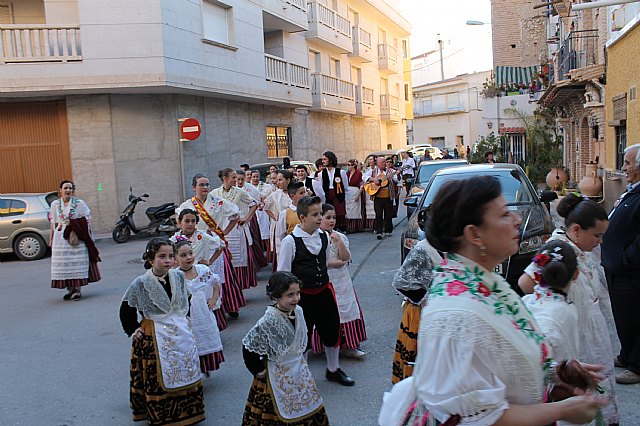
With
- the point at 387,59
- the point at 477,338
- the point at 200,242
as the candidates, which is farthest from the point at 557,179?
the point at 387,59

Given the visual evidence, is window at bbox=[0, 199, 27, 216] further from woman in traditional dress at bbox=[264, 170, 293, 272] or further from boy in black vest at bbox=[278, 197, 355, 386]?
boy in black vest at bbox=[278, 197, 355, 386]

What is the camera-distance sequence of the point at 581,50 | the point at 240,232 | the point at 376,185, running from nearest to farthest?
the point at 240,232, the point at 376,185, the point at 581,50

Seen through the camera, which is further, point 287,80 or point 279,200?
point 287,80

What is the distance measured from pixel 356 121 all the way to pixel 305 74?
1052 cm

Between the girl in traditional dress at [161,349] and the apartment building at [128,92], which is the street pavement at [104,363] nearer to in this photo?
the girl in traditional dress at [161,349]

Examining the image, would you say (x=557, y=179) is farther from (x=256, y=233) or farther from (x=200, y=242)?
(x=200, y=242)

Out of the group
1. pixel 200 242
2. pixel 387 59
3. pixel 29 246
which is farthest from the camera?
pixel 387 59

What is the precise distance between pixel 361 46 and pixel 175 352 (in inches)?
1264

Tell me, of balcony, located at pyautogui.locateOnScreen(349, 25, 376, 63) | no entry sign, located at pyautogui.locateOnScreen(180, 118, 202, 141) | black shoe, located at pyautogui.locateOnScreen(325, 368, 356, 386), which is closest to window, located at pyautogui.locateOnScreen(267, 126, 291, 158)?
no entry sign, located at pyautogui.locateOnScreen(180, 118, 202, 141)

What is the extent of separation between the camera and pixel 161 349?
4457 mm

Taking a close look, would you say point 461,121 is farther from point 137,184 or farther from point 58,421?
point 58,421

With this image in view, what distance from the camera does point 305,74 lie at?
25.7m

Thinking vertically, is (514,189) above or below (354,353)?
above

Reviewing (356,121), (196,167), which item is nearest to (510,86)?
(356,121)
